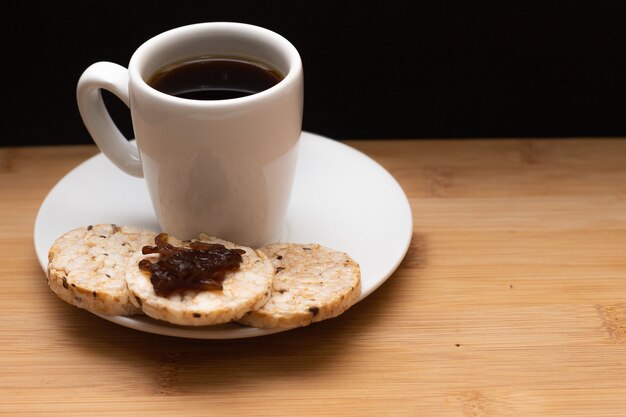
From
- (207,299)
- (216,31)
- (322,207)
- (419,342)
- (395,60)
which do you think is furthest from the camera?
(395,60)

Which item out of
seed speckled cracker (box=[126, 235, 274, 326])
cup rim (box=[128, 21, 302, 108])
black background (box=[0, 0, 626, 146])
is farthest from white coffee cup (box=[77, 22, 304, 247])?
black background (box=[0, 0, 626, 146])

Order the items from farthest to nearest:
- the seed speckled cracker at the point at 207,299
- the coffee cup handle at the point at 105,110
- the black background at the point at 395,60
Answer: the black background at the point at 395,60
the coffee cup handle at the point at 105,110
the seed speckled cracker at the point at 207,299

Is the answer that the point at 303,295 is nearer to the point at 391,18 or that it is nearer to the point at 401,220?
the point at 401,220

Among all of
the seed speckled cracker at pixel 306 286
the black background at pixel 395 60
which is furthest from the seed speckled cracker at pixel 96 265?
the black background at pixel 395 60

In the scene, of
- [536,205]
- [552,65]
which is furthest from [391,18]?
[536,205]

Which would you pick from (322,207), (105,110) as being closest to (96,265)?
(105,110)

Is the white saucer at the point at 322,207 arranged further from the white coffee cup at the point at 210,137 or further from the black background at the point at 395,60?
the black background at the point at 395,60

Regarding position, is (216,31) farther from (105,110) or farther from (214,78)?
(105,110)
